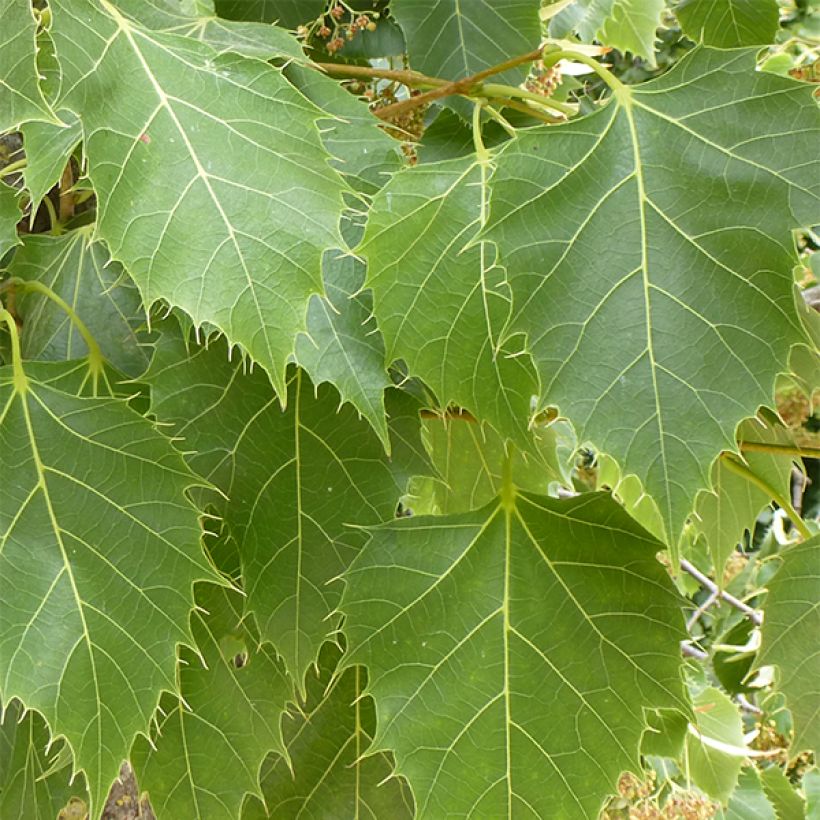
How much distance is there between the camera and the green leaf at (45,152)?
48cm

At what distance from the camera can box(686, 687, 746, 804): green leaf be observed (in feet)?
2.76

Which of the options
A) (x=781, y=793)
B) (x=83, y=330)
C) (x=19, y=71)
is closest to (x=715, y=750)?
(x=781, y=793)

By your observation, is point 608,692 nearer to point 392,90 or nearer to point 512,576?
point 512,576

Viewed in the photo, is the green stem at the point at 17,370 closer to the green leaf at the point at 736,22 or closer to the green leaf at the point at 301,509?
the green leaf at the point at 301,509

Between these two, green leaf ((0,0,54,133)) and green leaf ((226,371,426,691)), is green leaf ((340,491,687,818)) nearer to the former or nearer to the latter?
green leaf ((226,371,426,691))

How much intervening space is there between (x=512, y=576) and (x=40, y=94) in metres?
0.32

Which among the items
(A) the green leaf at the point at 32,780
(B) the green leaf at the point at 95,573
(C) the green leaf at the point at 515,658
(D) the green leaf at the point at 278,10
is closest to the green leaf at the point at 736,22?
(D) the green leaf at the point at 278,10

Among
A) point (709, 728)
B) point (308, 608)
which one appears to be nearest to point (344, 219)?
point (308, 608)

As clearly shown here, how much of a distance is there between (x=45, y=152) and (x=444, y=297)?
0.21 m

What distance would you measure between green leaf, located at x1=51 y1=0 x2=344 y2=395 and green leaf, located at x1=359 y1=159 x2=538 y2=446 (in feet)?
0.12

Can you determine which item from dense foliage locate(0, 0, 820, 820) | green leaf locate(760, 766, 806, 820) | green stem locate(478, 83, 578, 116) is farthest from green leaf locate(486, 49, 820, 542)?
green leaf locate(760, 766, 806, 820)

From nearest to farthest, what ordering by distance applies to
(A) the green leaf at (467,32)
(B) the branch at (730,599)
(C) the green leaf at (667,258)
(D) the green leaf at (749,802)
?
(C) the green leaf at (667,258), (A) the green leaf at (467,32), (B) the branch at (730,599), (D) the green leaf at (749,802)

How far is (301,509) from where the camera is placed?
1.71 ft

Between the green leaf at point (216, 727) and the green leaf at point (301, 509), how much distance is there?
44 millimetres
